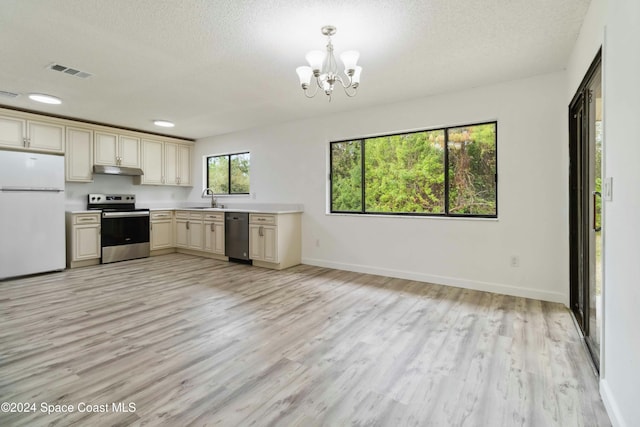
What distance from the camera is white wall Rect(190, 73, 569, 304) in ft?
10.8

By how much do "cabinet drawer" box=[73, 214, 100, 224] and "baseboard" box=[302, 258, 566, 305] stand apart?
3.53 metres

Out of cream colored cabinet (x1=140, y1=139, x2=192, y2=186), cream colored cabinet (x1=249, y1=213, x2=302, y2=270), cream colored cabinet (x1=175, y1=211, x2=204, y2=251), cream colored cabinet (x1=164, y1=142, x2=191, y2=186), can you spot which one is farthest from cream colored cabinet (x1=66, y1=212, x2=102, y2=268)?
cream colored cabinet (x1=249, y1=213, x2=302, y2=270)

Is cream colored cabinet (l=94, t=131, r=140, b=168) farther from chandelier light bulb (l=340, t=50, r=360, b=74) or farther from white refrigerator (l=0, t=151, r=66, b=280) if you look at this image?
chandelier light bulb (l=340, t=50, r=360, b=74)

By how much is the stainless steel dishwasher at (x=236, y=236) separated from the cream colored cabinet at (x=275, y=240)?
0.11 meters

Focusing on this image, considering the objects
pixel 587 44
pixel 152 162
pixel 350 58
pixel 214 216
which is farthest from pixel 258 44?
pixel 152 162

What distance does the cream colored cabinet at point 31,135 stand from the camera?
14.3ft

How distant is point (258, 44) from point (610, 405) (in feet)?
10.6

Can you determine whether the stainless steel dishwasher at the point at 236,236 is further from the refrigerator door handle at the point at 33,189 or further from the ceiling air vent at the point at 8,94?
the ceiling air vent at the point at 8,94

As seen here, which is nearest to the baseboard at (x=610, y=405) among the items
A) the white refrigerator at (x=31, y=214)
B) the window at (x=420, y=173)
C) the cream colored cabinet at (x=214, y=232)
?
the window at (x=420, y=173)

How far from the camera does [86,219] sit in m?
5.01

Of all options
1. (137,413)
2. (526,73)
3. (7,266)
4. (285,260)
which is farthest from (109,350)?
(526,73)

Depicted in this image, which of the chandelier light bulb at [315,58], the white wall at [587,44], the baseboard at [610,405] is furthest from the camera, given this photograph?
the chandelier light bulb at [315,58]

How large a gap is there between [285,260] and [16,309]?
3029 mm

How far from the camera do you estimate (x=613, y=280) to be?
158 cm
